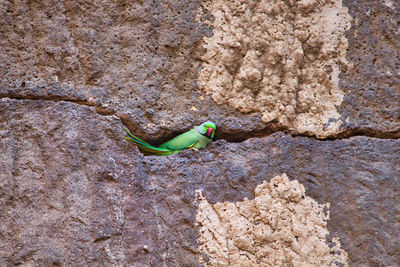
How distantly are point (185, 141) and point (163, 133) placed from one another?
0.14 meters

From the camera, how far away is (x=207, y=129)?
7.80ft

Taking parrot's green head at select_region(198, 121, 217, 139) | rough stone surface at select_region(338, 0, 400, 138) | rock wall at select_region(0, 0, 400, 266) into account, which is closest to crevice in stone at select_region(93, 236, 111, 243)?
rock wall at select_region(0, 0, 400, 266)

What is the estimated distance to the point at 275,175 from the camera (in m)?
2.37

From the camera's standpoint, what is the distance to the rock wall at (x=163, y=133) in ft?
7.25

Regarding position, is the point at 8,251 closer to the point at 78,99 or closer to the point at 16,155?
the point at 16,155

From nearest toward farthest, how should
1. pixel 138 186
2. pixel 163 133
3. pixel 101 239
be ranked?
pixel 101 239 → pixel 138 186 → pixel 163 133

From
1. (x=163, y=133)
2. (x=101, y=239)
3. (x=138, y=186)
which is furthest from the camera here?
(x=163, y=133)

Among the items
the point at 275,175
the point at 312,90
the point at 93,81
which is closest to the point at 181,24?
the point at 93,81

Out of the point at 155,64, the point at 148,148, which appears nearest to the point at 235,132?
the point at 148,148

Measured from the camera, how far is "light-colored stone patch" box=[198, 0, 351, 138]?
8.03 feet

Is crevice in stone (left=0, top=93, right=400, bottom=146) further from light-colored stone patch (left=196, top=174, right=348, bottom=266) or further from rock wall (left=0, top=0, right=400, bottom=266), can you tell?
light-colored stone patch (left=196, top=174, right=348, bottom=266)

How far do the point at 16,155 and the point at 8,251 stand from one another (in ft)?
1.69

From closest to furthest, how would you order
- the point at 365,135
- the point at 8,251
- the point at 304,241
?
the point at 8,251, the point at 304,241, the point at 365,135

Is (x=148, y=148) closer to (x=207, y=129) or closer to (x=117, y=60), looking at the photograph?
(x=207, y=129)
